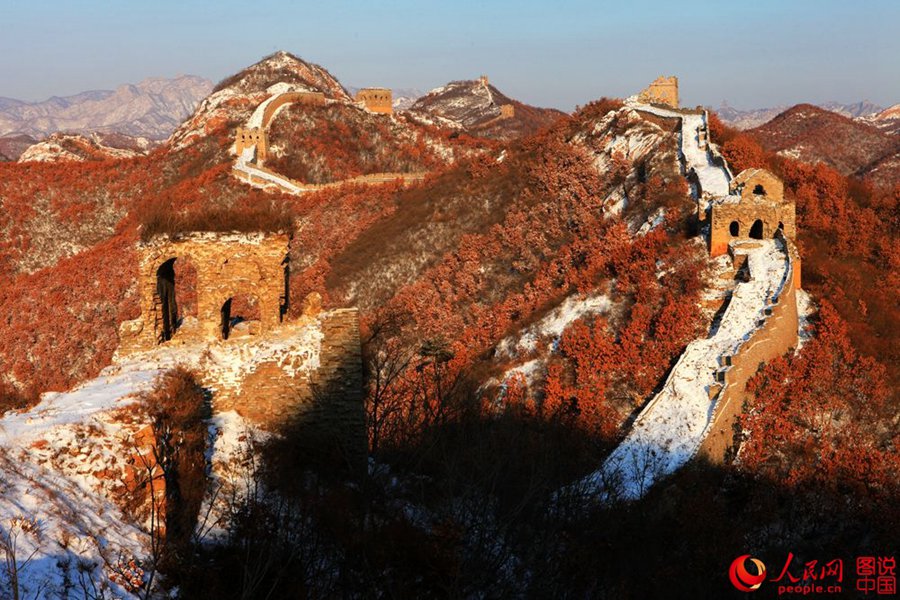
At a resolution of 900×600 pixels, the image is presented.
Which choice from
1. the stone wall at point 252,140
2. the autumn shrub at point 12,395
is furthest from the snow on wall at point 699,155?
the stone wall at point 252,140

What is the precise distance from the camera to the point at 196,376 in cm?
1084

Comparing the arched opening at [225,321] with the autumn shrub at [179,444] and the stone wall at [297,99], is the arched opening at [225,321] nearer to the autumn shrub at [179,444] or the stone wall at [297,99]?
the autumn shrub at [179,444]

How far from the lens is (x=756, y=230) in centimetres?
2116

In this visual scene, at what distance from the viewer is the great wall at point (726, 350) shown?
14031mm

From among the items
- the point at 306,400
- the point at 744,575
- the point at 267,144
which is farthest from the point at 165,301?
the point at 267,144

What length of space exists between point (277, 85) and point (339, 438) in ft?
215

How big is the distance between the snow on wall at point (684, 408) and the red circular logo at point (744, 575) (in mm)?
2396

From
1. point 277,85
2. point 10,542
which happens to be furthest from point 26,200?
point 10,542

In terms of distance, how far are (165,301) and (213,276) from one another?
107 centimetres

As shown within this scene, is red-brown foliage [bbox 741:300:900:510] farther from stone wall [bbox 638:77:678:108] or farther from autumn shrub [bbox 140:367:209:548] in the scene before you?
stone wall [bbox 638:77:678:108]

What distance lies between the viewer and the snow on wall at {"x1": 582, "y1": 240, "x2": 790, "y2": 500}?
1368 cm

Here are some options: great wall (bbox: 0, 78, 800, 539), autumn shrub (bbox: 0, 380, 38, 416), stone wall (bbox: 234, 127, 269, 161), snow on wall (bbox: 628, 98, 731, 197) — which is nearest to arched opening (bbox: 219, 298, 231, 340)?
great wall (bbox: 0, 78, 800, 539)

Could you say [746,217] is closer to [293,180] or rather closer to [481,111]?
[293,180]

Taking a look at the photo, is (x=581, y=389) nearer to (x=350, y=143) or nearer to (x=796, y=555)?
(x=796, y=555)
